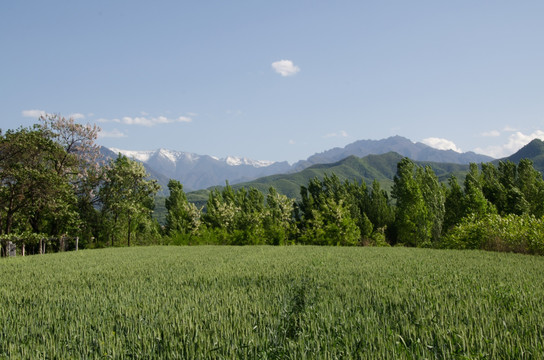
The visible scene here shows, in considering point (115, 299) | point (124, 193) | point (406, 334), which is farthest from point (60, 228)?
point (406, 334)

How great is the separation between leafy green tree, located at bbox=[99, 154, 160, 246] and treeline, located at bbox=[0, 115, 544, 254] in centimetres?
10

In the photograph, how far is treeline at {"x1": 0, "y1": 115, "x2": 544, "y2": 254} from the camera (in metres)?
22.0

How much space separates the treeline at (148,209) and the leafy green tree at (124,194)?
0.34ft

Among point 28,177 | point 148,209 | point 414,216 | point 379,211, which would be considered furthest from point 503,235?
point 379,211

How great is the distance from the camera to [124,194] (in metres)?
34.0

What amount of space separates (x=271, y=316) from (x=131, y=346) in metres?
1.72

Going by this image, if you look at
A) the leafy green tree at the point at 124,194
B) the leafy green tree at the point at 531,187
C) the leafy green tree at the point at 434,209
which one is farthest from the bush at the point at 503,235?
the leafy green tree at the point at 531,187

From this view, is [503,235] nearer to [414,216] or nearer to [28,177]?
[414,216]

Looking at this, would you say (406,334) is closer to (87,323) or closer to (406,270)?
(87,323)

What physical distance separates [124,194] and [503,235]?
32.3 m

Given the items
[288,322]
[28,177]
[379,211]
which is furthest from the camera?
[379,211]

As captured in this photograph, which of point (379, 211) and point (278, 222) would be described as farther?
point (379, 211)

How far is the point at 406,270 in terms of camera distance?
28.7ft

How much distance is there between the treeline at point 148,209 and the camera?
72.2ft
